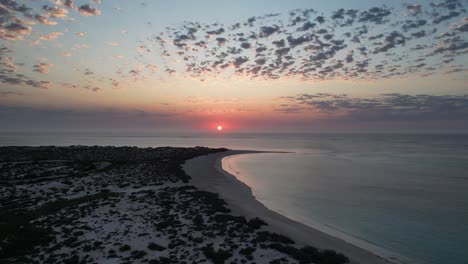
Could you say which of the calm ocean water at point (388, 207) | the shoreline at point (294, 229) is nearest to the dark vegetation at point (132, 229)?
the shoreline at point (294, 229)

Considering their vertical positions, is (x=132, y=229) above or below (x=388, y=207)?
above

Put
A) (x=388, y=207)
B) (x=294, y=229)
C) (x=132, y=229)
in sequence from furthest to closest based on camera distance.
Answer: (x=388, y=207)
(x=294, y=229)
(x=132, y=229)

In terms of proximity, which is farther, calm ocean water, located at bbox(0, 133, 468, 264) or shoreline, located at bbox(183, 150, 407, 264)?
calm ocean water, located at bbox(0, 133, 468, 264)

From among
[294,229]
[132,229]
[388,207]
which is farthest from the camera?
[388,207]

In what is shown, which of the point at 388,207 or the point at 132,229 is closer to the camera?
the point at 132,229

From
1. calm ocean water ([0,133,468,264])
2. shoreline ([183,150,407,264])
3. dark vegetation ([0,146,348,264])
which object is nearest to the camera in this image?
dark vegetation ([0,146,348,264])

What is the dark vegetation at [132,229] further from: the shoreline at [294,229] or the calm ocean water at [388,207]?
the calm ocean water at [388,207]

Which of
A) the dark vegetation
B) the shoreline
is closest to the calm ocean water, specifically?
the shoreline

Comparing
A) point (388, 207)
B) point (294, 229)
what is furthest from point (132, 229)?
point (388, 207)

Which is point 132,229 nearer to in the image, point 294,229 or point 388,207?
point 294,229

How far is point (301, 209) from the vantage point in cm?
2441

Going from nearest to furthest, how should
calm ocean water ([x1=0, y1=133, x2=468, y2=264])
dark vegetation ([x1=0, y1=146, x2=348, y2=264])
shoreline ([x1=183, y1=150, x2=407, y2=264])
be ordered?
1. dark vegetation ([x1=0, y1=146, x2=348, y2=264])
2. shoreline ([x1=183, y1=150, x2=407, y2=264])
3. calm ocean water ([x1=0, y1=133, x2=468, y2=264])

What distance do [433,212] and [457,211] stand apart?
227cm

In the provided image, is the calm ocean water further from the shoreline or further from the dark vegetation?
the dark vegetation
